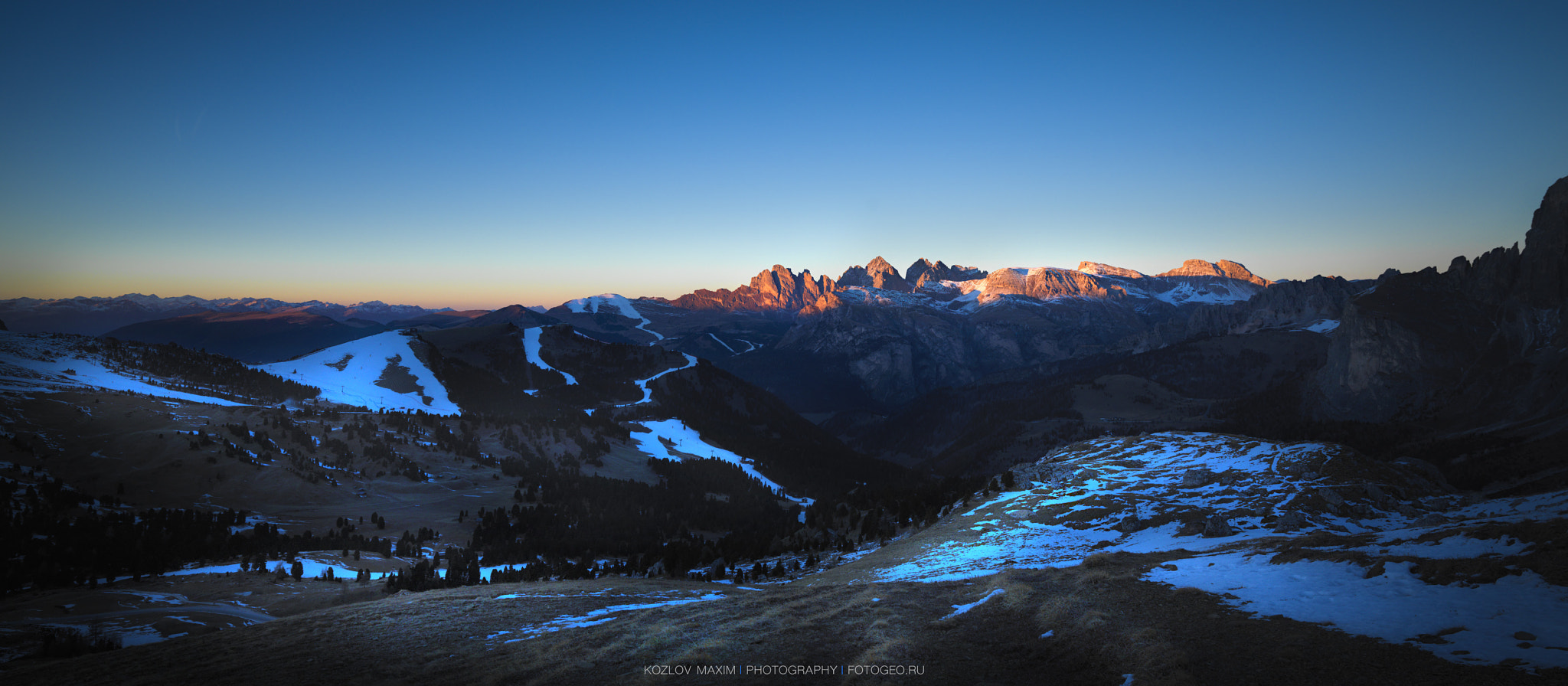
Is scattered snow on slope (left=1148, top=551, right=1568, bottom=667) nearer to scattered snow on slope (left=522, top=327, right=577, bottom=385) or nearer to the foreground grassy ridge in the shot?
the foreground grassy ridge

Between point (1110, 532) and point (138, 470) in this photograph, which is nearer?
point (1110, 532)

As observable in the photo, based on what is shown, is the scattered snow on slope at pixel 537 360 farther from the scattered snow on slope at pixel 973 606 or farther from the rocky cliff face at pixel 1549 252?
the rocky cliff face at pixel 1549 252

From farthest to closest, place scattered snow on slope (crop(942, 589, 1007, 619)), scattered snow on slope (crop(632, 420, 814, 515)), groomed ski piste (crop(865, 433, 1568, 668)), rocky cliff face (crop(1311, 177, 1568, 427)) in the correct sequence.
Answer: scattered snow on slope (crop(632, 420, 814, 515)) < rocky cliff face (crop(1311, 177, 1568, 427)) < scattered snow on slope (crop(942, 589, 1007, 619)) < groomed ski piste (crop(865, 433, 1568, 668))

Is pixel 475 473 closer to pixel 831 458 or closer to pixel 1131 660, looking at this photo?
pixel 1131 660

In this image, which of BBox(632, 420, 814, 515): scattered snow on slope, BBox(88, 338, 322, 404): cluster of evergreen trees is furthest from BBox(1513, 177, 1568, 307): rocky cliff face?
BBox(88, 338, 322, 404): cluster of evergreen trees

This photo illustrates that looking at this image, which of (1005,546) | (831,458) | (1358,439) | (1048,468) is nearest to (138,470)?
(1005,546)

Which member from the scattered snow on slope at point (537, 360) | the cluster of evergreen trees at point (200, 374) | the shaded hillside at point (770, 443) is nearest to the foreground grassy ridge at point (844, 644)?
the cluster of evergreen trees at point (200, 374)

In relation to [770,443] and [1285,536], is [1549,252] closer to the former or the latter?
[1285,536]
